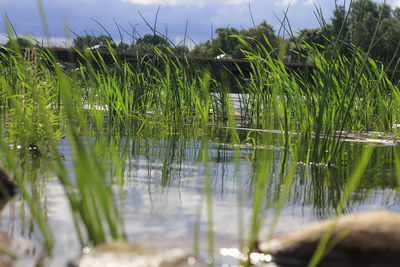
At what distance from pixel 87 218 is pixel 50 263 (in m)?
0.15

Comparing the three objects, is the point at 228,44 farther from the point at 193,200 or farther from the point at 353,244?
the point at 353,244

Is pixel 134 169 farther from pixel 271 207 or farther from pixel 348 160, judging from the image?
pixel 348 160

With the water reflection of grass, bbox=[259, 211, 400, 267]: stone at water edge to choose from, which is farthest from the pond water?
bbox=[259, 211, 400, 267]: stone at water edge

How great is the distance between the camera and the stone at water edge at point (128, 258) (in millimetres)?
1228

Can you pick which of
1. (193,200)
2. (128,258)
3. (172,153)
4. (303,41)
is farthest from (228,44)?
(128,258)

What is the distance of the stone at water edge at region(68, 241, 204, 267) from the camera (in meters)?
1.23

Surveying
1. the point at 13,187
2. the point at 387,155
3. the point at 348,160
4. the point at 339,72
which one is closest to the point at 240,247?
the point at 13,187

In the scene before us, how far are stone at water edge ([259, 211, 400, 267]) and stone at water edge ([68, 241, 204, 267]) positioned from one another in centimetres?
29

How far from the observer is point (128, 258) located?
1.25m

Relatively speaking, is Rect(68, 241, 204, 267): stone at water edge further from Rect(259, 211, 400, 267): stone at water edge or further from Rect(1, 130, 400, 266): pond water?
Rect(259, 211, 400, 267): stone at water edge

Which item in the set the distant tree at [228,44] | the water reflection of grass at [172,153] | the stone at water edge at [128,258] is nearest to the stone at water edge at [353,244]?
the water reflection of grass at [172,153]

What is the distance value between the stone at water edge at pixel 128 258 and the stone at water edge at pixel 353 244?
288 millimetres

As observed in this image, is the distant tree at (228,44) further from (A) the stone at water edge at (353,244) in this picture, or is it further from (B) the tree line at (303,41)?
(A) the stone at water edge at (353,244)

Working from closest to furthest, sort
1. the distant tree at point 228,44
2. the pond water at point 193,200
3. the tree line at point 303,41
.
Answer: the pond water at point 193,200, the tree line at point 303,41, the distant tree at point 228,44
